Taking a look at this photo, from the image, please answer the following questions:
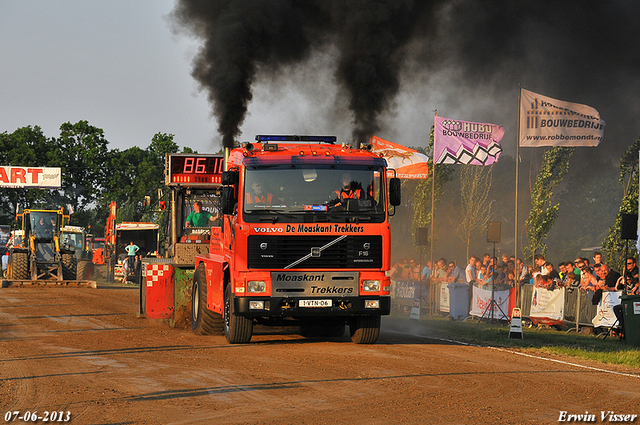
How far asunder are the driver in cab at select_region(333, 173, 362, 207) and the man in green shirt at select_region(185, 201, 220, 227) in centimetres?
507

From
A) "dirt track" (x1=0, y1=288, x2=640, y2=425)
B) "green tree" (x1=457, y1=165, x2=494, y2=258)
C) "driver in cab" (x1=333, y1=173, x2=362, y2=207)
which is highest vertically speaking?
"green tree" (x1=457, y1=165, x2=494, y2=258)

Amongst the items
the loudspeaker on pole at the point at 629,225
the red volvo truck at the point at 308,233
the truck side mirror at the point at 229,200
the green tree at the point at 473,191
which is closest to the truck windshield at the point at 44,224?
the green tree at the point at 473,191

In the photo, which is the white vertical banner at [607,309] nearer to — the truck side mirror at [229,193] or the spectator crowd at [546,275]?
the spectator crowd at [546,275]

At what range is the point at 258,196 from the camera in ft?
38.7

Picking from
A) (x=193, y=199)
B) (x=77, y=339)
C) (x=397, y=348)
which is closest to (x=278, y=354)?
(x=397, y=348)

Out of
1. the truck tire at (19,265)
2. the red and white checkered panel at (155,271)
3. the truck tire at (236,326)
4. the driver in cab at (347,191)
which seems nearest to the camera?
the driver in cab at (347,191)

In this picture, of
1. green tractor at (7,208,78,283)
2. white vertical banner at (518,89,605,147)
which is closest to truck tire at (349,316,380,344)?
white vertical banner at (518,89,605,147)

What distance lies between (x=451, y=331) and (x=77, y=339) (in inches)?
298

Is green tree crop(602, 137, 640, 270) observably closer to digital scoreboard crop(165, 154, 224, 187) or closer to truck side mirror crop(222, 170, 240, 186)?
digital scoreboard crop(165, 154, 224, 187)

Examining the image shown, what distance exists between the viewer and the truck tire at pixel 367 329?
12.8m

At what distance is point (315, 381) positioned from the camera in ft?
29.3

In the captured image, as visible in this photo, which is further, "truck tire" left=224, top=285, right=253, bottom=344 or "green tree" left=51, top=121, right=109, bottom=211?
"green tree" left=51, top=121, right=109, bottom=211

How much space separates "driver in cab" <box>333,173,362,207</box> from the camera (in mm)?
11953

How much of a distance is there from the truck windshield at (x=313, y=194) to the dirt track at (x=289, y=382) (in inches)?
83.1
